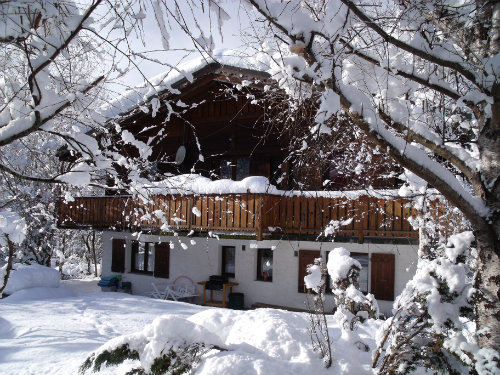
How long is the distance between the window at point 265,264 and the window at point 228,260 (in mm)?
1060

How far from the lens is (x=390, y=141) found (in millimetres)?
3426

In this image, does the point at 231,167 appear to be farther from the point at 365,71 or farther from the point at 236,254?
the point at 365,71

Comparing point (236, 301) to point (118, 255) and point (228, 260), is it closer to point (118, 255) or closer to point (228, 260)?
point (228, 260)

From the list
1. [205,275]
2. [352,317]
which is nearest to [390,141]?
[352,317]

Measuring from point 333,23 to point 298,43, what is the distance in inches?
12.0

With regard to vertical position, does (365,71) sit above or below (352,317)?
above

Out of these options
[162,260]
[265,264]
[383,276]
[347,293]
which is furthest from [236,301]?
[347,293]

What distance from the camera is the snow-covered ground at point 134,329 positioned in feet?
15.9

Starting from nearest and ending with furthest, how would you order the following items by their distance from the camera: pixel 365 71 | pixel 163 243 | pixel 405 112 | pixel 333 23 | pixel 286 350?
pixel 333 23
pixel 405 112
pixel 365 71
pixel 286 350
pixel 163 243

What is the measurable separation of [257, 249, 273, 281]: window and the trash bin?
0.88 meters

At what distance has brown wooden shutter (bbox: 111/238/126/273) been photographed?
18141 mm

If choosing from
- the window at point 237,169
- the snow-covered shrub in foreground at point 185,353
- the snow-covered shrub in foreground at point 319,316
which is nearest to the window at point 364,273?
the window at point 237,169

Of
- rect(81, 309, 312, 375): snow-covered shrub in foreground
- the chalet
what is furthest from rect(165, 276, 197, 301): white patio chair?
rect(81, 309, 312, 375): snow-covered shrub in foreground

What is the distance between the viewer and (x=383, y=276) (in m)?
12.0
